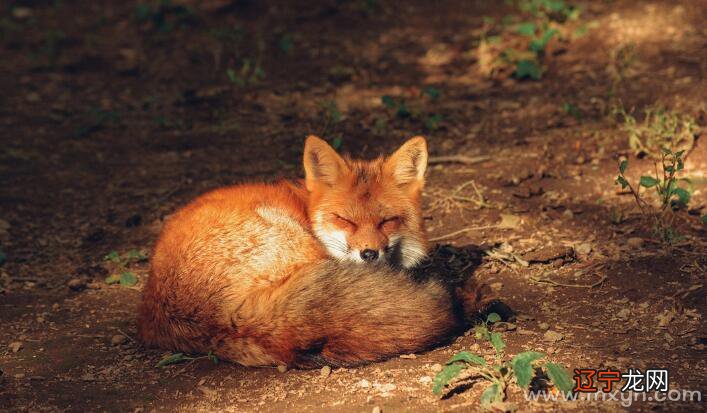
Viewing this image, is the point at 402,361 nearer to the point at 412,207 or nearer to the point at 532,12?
the point at 412,207

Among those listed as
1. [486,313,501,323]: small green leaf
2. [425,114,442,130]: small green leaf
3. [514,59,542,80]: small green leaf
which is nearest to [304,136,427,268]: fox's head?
[486,313,501,323]: small green leaf

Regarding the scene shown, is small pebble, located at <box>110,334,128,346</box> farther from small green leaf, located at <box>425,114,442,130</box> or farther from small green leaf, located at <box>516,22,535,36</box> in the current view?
small green leaf, located at <box>516,22,535,36</box>

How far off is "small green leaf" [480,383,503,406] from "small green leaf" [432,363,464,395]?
0.45 feet

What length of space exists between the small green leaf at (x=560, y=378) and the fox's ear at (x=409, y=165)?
1.42 m

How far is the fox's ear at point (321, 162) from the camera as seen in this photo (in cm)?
392

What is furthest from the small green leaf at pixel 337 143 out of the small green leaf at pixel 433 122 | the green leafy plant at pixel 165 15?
the green leafy plant at pixel 165 15

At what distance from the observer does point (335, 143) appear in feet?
19.6

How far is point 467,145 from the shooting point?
609cm

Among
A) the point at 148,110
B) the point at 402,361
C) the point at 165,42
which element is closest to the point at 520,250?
the point at 402,361

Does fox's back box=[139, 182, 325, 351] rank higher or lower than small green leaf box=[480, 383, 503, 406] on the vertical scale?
higher

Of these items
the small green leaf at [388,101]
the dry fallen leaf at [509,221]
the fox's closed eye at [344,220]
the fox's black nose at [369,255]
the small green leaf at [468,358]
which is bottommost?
the small green leaf at [468,358]

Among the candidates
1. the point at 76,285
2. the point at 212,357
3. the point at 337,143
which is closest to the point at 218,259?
the point at 212,357

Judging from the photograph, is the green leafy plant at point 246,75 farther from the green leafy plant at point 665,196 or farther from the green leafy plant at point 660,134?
the green leafy plant at point 665,196

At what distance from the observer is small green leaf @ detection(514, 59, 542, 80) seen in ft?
23.0
